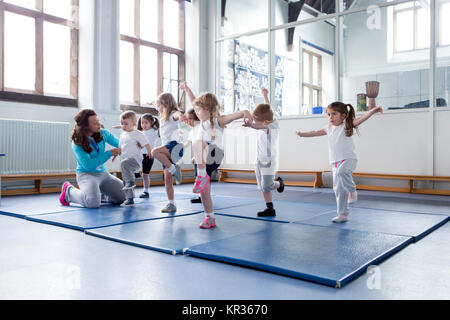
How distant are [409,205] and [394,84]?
9.07ft

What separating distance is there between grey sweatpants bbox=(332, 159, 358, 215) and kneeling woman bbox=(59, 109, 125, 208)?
1955 mm

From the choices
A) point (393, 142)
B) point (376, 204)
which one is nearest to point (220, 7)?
point (393, 142)

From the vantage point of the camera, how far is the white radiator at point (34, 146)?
15.3ft

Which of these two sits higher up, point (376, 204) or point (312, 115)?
point (312, 115)

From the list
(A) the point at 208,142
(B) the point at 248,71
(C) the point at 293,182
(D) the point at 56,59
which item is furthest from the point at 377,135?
(D) the point at 56,59

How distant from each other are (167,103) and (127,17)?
357cm

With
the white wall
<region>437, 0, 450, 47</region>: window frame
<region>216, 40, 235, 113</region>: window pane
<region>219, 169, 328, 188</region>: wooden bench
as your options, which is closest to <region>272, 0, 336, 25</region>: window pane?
the white wall

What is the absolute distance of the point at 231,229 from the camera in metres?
2.63

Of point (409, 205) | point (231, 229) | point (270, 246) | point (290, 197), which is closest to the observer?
point (270, 246)

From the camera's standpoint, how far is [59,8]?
5555 mm

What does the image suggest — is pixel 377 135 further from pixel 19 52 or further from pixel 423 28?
pixel 19 52

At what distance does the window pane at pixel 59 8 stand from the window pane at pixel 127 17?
→ 0.89 m

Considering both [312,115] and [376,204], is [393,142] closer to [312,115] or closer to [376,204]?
[312,115]

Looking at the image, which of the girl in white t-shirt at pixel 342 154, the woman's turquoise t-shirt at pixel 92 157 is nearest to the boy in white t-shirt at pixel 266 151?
the girl in white t-shirt at pixel 342 154
